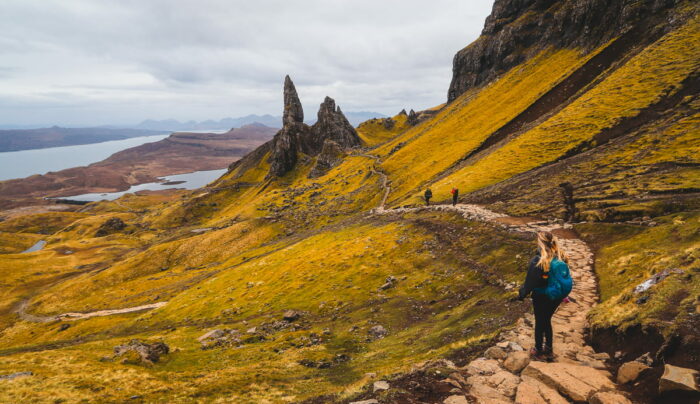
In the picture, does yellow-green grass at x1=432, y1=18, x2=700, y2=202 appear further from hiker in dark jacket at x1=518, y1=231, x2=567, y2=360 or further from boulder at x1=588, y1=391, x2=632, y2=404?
boulder at x1=588, y1=391, x2=632, y2=404

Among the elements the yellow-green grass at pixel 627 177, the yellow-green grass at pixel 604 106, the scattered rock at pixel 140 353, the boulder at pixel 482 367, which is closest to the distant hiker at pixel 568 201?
the yellow-green grass at pixel 627 177

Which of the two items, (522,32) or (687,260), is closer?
(687,260)

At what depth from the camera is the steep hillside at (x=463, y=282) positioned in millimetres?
12523

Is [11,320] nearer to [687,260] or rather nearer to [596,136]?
[687,260]

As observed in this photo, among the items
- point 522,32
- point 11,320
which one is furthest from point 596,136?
point 11,320

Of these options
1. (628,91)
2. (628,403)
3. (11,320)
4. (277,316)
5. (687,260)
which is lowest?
(11,320)

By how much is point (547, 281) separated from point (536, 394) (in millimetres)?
3674

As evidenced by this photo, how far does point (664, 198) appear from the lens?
26.9 metres

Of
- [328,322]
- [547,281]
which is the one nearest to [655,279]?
[547,281]

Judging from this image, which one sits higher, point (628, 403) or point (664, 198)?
point (664, 198)

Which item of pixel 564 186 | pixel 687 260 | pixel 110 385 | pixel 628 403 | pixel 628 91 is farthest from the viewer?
pixel 628 91

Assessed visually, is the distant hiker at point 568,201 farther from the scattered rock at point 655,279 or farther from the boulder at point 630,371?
the boulder at point 630,371

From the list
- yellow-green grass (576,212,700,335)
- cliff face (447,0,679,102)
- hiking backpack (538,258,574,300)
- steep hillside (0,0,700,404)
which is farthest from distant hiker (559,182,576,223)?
cliff face (447,0,679,102)

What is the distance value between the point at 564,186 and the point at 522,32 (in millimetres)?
145213
